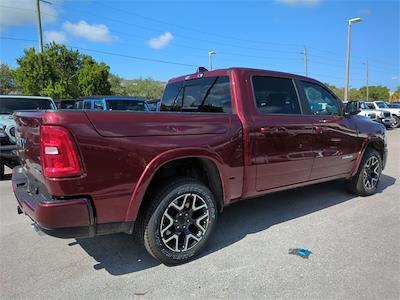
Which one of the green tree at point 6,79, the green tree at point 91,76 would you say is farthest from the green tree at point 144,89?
the green tree at point 91,76

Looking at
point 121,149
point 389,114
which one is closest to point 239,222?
point 121,149

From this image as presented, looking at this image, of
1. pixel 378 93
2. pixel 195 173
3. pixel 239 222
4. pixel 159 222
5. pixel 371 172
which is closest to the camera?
pixel 159 222

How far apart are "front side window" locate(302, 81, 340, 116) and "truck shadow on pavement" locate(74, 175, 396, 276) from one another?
4.64ft

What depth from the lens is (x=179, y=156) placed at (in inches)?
127

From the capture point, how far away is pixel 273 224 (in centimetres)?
447

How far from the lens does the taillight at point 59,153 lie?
8.68ft

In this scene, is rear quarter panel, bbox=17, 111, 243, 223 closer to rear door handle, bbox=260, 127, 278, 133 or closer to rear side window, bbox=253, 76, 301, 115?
rear door handle, bbox=260, 127, 278, 133

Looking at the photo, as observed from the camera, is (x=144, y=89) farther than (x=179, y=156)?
Yes

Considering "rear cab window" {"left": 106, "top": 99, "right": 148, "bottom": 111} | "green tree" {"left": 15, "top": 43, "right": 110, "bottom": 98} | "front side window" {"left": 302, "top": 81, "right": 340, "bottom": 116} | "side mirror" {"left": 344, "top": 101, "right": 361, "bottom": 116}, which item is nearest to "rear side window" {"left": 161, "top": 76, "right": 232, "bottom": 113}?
"front side window" {"left": 302, "top": 81, "right": 340, "bottom": 116}

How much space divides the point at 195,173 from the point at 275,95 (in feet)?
4.88

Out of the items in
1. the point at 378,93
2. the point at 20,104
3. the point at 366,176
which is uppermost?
the point at 378,93

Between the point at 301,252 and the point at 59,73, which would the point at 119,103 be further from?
the point at 59,73

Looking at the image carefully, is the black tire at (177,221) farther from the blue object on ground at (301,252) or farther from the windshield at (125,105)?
the windshield at (125,105)

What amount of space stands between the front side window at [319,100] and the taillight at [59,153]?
3.27 m
